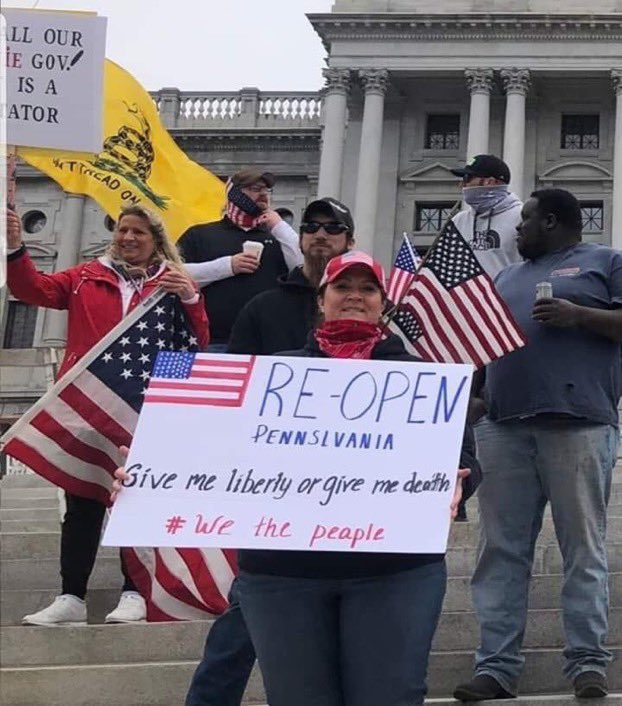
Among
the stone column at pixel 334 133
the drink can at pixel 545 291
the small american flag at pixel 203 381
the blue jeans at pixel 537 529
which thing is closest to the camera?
the small american flag at pixel 203 381

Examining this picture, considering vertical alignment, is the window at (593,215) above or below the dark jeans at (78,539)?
above

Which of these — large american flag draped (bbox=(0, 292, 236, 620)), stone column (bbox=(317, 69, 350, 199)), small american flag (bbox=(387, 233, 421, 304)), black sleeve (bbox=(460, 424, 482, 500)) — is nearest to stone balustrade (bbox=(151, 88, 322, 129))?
stone column (bbox=(317, 69, 350, 199))

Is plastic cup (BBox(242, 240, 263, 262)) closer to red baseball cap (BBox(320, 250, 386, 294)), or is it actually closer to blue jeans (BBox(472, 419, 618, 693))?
blue jeans (BBox(472, 419, 618, 693))

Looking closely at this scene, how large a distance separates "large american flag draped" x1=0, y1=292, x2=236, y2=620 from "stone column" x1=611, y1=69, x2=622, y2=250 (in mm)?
31844

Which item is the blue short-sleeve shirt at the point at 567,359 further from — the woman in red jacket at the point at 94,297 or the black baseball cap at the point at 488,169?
the woman in red jacket at the point at 94,297

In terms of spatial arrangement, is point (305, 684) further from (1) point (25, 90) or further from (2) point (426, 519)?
(1) point (25, 90)

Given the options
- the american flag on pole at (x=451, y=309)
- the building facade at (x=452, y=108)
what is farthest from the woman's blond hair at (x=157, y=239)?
the building facade at (x=452, y=108)

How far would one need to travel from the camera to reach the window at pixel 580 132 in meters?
40.6

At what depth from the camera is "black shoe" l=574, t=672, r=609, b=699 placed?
4699 mm

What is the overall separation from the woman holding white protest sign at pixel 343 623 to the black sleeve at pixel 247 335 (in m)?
1.43

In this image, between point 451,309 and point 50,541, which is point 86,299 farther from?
point 50,541

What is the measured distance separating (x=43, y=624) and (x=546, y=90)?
121 feet

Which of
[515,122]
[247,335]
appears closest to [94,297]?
[247,335]

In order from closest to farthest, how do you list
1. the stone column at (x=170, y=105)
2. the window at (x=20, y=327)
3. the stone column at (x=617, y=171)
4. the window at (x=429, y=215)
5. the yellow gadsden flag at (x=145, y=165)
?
1. the yellow gadsden flag at (x=145, y=165)
2. the stone column at (x=617, y=171)
3. the window at (x=429, y=215)
4. the window at (x=20, y=327)
5. the stone column at (x=170, y=105)
